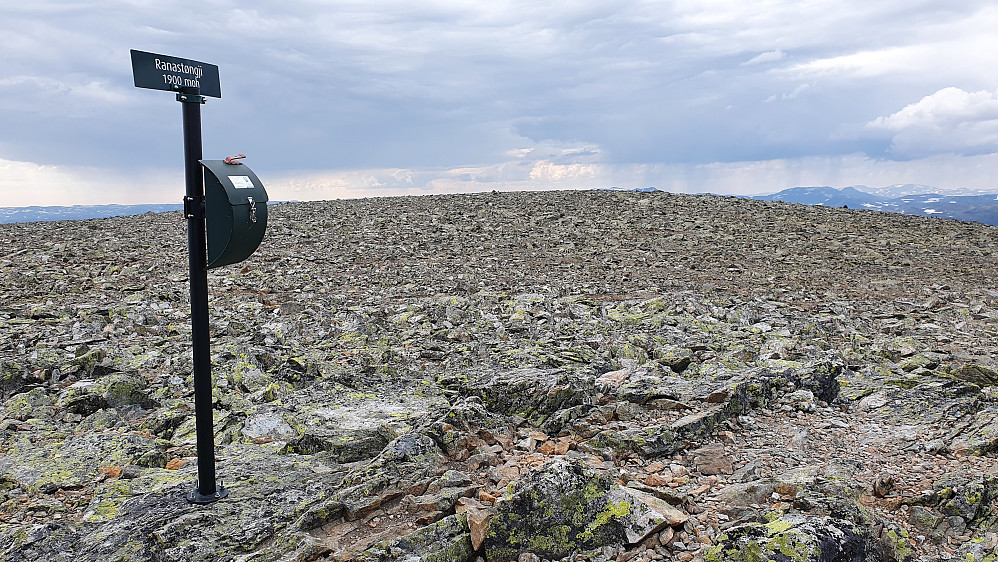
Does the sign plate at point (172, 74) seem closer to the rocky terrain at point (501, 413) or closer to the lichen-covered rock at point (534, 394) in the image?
the rocky terrain at point (501, 413)

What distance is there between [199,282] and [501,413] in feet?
11.3

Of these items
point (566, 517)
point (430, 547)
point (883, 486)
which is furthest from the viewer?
point (883, 486)

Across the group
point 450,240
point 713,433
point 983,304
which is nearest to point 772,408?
point 713,433

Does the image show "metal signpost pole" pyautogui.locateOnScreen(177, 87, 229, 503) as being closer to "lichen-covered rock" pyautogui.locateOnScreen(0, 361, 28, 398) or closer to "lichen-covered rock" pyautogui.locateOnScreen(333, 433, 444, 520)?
"lichen-covered rock" pyautogui.locateOnScreen(333, 433, 444, 520)

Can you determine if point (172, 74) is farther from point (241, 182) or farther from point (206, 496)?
point (206, 496)

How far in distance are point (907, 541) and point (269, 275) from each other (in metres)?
14.4

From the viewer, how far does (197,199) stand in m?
5.38

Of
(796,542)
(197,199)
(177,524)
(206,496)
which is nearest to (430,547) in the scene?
(177,524)

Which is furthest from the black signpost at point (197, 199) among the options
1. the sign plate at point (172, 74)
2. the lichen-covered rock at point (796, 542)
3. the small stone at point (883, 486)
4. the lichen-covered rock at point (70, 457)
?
the small stone at point (883, 486)

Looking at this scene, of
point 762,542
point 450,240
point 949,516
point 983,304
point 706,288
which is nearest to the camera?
point 762,542

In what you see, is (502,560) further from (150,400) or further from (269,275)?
(269,275)

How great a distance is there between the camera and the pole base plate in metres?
5.47

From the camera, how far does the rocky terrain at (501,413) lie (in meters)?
4.99

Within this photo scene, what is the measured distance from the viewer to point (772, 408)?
796 cm
